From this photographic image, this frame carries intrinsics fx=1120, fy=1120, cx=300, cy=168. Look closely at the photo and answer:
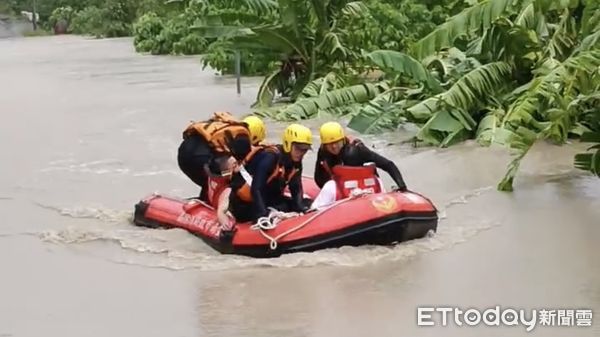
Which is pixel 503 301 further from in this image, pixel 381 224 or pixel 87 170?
pixel 87 170

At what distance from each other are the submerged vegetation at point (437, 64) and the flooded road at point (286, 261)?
504mm

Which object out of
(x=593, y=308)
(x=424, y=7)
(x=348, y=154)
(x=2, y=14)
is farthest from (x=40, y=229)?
(x=2, y=14)

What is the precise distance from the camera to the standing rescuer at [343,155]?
912 cm

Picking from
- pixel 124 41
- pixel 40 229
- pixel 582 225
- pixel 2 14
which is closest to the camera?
pixel 582 225

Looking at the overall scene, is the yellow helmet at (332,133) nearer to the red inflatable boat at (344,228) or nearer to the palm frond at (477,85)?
the red inflatable boat at (344,228)

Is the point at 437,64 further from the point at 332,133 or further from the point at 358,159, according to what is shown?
the point at 332,133

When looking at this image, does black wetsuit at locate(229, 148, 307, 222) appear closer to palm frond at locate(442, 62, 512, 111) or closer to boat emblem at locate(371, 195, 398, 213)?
boat emblem at locate(371, 195, 398, 213)

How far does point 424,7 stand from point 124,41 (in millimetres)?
36939

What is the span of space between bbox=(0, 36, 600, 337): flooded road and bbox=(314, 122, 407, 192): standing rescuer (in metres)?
0.65

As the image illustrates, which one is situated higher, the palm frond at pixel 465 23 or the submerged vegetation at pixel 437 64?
the palm frond at pixel 465 23

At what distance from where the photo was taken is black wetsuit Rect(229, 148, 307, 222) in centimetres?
880

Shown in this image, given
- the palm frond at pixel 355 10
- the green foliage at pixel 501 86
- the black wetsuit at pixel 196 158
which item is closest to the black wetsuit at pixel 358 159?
the black wetsuit at pixel 196 158

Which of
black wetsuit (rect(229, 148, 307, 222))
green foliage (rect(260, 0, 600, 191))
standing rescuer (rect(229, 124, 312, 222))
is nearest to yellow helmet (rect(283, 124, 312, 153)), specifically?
standing rescuer (rect(229, 124, 312, 222))

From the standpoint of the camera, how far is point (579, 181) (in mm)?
11938
